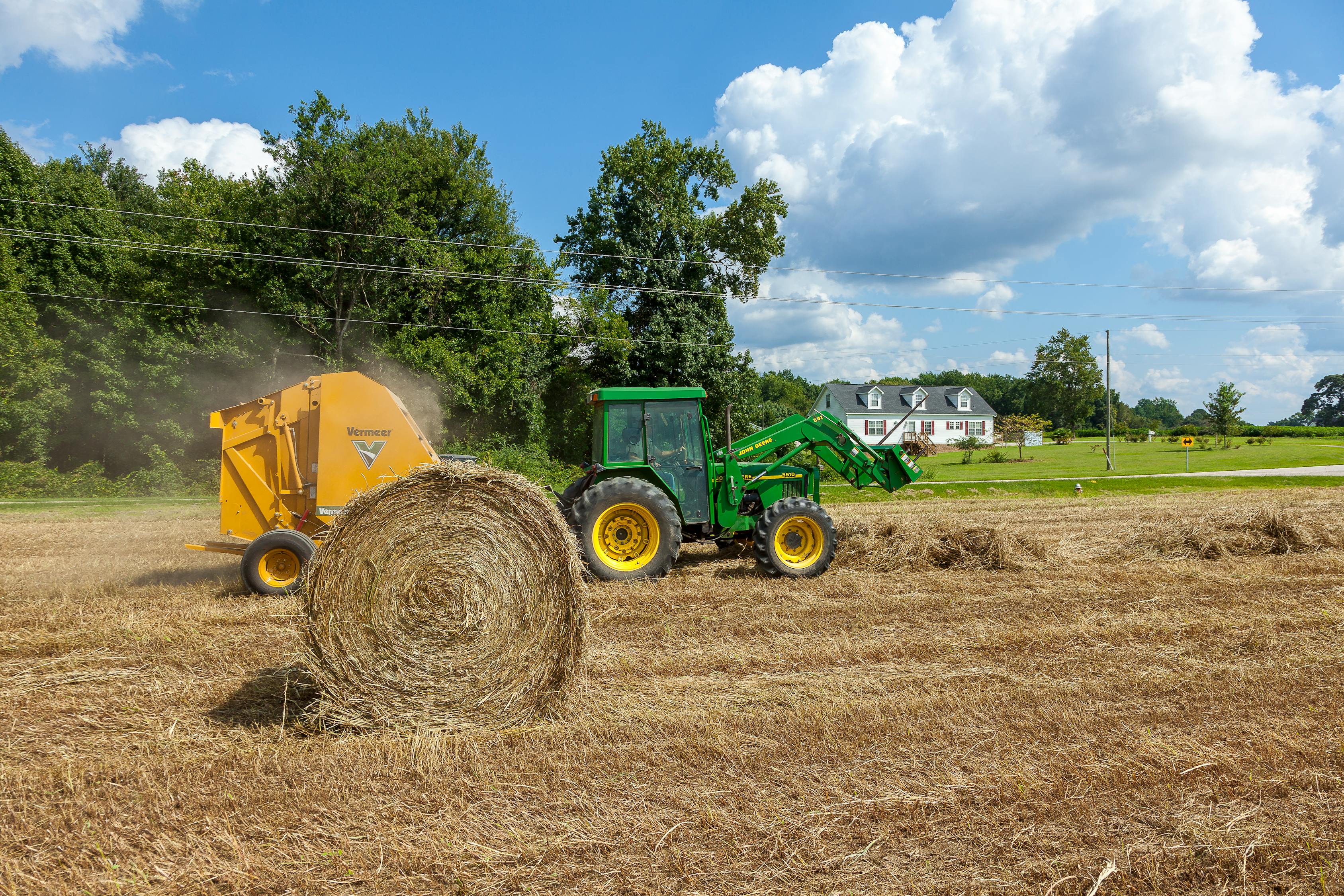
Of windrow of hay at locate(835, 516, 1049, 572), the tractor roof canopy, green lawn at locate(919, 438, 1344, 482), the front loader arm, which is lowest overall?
windrow of hay at locate(835, 516, 1049, 572)

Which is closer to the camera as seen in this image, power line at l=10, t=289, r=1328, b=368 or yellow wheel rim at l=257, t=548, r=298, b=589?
yellow wheel rim at l=257, t=548, r=298, b=589

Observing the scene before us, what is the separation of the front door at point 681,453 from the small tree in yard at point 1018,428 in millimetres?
31740

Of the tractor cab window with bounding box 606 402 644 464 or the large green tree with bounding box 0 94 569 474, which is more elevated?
the large green tree with bounding box 0 94 569 474

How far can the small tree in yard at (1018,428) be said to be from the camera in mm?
38344

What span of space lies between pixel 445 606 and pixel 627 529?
12.4ft

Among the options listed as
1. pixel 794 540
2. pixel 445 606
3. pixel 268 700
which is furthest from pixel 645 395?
pixel 268 700

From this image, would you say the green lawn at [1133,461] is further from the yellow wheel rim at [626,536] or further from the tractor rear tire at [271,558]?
the tractor rear tire at [271,558]

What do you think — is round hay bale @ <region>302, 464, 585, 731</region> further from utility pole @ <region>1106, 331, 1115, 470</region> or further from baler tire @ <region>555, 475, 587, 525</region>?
utility pole @ <region>1106, 331, 1115, 470</region>

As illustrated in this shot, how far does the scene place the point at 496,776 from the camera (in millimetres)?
3529

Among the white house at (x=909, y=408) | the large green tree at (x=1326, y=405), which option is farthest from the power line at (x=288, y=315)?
the large green tree at (x=1326, y=405)

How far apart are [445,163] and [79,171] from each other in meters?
17.0

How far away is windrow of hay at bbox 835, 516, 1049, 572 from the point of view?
27.6 feet

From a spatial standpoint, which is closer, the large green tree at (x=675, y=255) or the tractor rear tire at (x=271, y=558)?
the tractor rear tire at (x=271, y=558)

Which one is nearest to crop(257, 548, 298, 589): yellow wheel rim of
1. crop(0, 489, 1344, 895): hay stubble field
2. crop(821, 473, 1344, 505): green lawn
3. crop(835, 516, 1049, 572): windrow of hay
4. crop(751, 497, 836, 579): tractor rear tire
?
crop(0, 489, 1344, 895): hay stubble field
